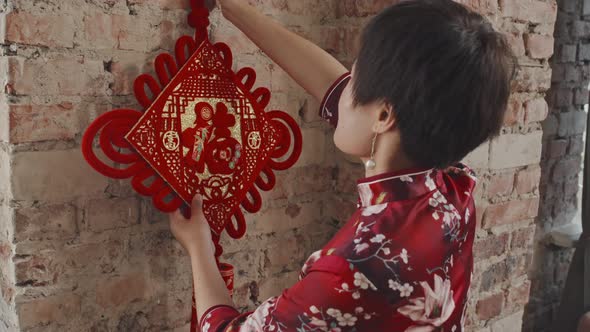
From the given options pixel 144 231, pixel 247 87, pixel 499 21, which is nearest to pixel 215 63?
pixel 247 87

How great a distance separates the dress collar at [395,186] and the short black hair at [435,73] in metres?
0.03

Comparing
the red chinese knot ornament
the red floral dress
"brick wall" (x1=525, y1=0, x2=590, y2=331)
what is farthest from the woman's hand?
"brick wall" (x1=525, y1=0, x2=590, y2=331)

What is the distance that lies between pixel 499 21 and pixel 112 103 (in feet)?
2.85

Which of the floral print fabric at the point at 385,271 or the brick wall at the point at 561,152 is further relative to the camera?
the brick wall at the point at 561,152

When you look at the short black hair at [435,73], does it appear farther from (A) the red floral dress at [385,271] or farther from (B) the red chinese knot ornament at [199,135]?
(B) the red chinese knot ornament at [199,135]

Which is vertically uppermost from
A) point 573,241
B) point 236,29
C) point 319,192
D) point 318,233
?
point 236,29

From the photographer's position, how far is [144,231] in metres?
1.00

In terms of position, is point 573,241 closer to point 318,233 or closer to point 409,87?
point 318,233

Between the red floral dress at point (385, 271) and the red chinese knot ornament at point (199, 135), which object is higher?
the red chinese knot ornament at point (199, 135)

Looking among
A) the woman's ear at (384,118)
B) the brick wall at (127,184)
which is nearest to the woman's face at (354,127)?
the woman's ear at (384,118)

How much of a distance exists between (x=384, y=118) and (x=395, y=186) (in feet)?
0.31

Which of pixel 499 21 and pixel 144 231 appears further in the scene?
pixel 499 21

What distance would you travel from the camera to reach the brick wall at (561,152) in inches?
77.5

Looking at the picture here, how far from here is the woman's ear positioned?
716mm
